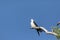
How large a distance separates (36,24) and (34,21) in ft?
0.62

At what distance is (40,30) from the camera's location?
5438 centimetres

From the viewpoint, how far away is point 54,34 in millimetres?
54500

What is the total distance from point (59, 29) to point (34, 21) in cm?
166

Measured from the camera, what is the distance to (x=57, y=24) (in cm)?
5522

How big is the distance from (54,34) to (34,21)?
4.06 ft

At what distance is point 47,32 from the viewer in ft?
178

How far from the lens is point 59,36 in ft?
180

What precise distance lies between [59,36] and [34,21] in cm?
159

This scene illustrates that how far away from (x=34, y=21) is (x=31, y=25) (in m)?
0.28

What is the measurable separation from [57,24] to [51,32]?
33.1 inches

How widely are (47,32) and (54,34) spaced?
18.7 inches

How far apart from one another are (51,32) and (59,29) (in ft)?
3.25

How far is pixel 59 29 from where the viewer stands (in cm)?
5544
